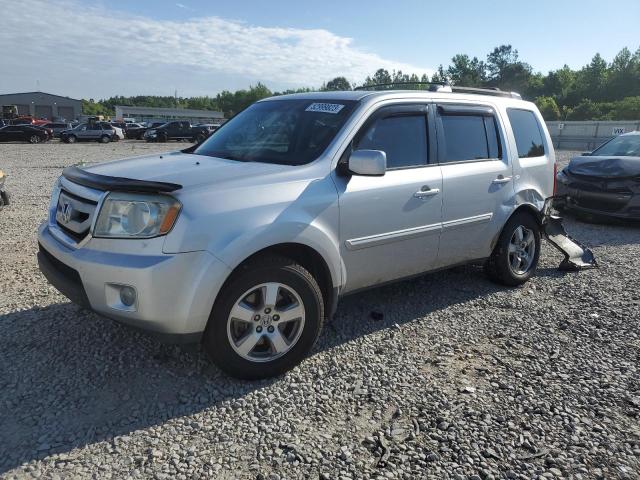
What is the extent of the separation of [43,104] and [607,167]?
103306 mm

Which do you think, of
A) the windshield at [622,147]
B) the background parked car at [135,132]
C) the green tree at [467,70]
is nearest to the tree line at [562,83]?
the green tree at [467,70]

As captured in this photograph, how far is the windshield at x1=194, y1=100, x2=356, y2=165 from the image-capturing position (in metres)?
3.72

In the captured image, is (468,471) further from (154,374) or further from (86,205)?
(86,205)

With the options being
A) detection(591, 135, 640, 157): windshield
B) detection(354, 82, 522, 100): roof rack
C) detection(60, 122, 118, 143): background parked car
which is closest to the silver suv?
detection(354, 82, 522, 100): roof rack

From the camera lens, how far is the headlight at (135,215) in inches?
113

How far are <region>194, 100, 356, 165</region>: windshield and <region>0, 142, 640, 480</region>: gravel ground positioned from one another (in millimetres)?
1448

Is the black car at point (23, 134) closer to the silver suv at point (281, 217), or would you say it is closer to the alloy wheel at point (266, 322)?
the silver suv at point (281, 217)

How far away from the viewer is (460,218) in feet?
14.5

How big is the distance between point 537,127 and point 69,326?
4.89m

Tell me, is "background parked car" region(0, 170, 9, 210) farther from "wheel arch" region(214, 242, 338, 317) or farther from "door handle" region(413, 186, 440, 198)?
"door handle" region(413, 186, 440, 198)

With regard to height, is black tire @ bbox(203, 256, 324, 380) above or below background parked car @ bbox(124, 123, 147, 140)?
below

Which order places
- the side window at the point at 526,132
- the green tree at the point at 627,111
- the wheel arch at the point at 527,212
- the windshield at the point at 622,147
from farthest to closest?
the green tree at the point at 627,111 → the windshield at the point at 622,147 → the side window at the point at 526,132 → the wheel arch at the point at 527,212

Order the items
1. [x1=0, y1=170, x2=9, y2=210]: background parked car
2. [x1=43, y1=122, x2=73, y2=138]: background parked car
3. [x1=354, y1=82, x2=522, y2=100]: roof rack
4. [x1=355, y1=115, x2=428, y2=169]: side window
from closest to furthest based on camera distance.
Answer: [x1=355, y1=115, x2=428, y2=169]: side window < [x1=354, y1=82, x2=522, y2=100]: roof rack < [x1=0, y1=170, x2=9, y2=210]: background parked car < [x1=43, y1=122, x2=73, y2=138]: background parked car

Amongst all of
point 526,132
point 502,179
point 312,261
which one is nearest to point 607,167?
point 526,132
